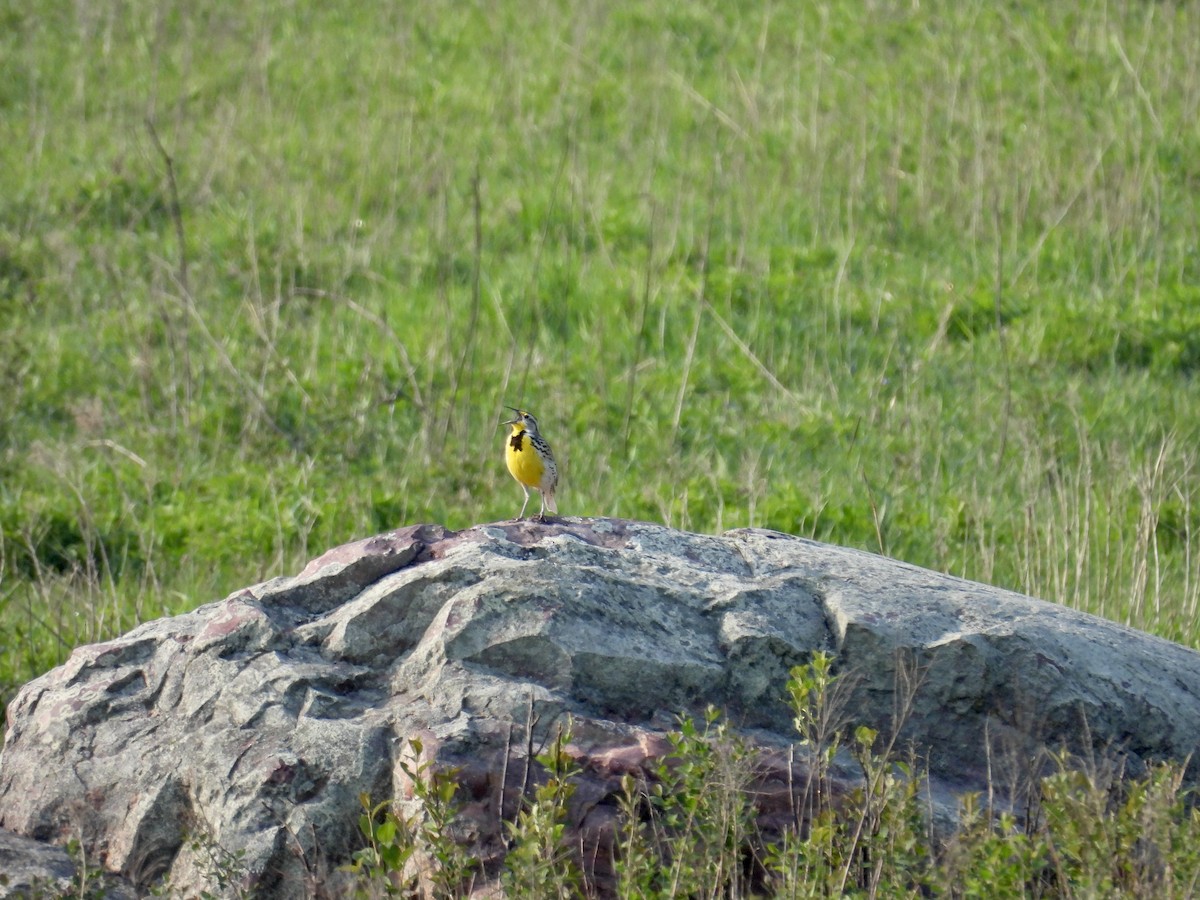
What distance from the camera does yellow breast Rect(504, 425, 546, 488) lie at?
596 cm

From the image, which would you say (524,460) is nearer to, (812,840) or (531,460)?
(531,460)

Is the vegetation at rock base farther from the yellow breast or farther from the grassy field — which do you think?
the grassy field

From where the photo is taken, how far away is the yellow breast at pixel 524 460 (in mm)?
5957

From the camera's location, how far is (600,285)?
10211mm

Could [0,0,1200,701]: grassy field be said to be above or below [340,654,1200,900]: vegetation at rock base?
below

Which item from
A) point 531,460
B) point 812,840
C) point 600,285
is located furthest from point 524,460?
point 600,285

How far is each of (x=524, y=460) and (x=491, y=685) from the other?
211 centimetres

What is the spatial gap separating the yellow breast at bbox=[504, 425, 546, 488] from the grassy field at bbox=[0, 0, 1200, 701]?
3.20 feet

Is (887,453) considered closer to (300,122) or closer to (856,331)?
(856,331)

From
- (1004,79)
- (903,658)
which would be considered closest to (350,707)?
(903,658)

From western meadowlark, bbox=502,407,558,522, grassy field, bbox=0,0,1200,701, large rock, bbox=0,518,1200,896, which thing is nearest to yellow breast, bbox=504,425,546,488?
western meadowlark, bbox=502,407,558,522

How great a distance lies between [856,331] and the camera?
31.7 feet

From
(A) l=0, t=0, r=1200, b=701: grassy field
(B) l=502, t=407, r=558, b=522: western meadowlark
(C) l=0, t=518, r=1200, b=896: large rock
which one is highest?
(C) l=0, t=518, r=1200, b=896: large rock

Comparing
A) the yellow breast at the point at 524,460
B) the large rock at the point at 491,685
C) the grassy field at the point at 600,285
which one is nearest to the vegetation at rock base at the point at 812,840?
the large rock at the point at 491,685
